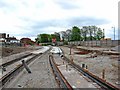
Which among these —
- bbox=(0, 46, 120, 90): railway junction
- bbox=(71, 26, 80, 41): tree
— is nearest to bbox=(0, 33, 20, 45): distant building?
bbox=(71, 26, 80, 41): tree

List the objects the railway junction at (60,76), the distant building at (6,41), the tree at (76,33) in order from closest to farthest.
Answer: the railway junction at (60,76), the distant building at (6,41), the tree at (76,33)

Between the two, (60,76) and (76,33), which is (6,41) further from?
(60,76)


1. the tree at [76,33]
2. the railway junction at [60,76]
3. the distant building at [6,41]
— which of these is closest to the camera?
the railway junction at [60,76]

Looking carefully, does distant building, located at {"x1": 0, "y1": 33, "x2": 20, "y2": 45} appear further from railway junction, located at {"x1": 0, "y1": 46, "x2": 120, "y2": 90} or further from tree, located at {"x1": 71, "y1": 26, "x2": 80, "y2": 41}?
railway junction, located at {"x1": 0, "y1": 46, "x2": 120, "y2": 90}

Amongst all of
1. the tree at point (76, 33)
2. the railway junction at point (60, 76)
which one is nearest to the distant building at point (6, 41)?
the tree at point (76, 33)

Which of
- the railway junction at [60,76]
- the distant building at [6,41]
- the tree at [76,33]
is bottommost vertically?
the railway junction at [60,76]

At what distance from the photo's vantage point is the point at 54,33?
177 meters

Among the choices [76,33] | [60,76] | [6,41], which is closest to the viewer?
[60,76]

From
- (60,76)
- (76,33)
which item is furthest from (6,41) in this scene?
(60,76)

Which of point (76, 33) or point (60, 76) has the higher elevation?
point (76, 33)

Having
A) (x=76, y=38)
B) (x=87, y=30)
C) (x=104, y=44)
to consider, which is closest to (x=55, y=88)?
(x=104, y=44)

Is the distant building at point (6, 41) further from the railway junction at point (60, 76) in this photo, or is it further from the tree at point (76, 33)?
the railway junction at point (60, 76)

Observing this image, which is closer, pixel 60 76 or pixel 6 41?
pixel 60 76

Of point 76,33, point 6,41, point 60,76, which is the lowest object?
point 60,76
